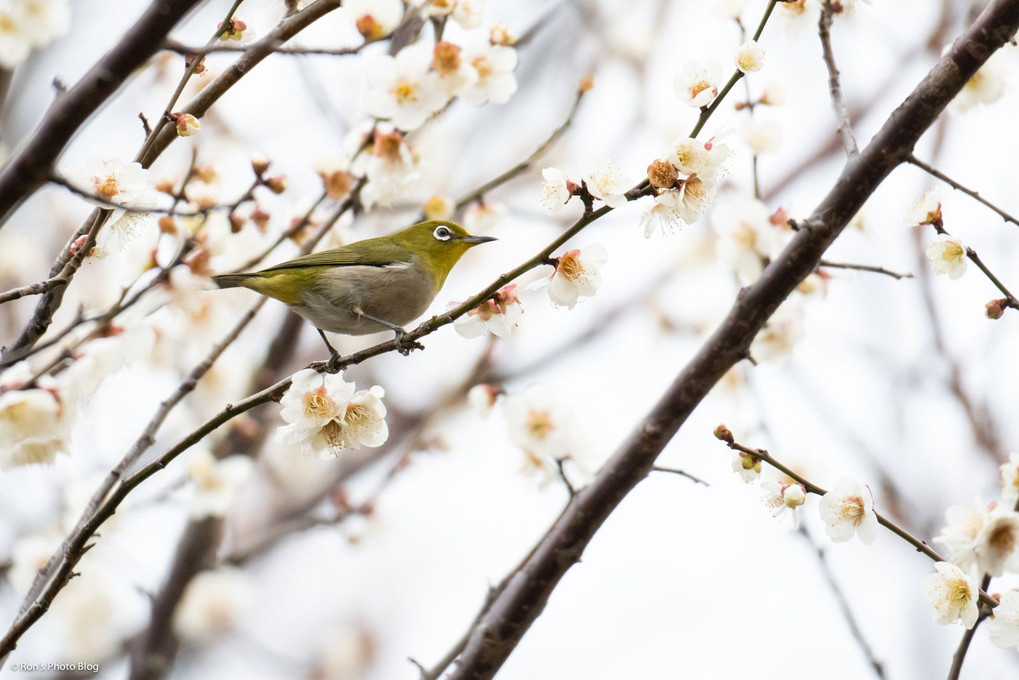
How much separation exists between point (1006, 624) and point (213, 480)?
11.7ft

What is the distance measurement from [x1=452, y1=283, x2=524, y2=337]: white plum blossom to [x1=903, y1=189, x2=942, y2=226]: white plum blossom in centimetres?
129

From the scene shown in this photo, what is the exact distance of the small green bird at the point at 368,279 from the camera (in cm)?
370

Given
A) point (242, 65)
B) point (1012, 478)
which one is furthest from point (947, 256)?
point (242, 65)

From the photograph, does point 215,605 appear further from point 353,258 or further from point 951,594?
point 951,594

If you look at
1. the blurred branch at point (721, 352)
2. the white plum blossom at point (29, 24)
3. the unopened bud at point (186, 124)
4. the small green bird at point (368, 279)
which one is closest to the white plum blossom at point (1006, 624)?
the blurred branch at point (721, 352)

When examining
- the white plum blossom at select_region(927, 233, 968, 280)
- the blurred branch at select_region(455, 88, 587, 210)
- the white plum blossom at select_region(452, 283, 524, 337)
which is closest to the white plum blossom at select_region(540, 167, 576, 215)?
the white plum blossom at select_region(452, 283, 524, 337)

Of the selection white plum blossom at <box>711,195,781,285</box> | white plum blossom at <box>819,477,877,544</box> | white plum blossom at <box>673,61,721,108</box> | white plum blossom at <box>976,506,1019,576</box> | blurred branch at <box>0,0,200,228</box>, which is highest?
white plum blossom at <box>711,195,781,285</box>

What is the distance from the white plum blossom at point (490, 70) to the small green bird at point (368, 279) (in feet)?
3.06

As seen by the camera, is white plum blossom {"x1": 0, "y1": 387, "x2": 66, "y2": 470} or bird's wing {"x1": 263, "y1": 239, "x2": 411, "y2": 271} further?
bird's wing {"x1": 263, "y1": 239, "x2": 411, "y2": 271}

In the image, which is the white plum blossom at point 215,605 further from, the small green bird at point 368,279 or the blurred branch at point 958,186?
the blurred branch at point 958,186

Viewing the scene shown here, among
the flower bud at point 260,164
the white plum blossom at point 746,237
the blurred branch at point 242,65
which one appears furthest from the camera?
the white plum blossom at point 746,237

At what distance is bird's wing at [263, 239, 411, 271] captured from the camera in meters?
3.73

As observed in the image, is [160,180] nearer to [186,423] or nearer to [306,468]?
[186,423]

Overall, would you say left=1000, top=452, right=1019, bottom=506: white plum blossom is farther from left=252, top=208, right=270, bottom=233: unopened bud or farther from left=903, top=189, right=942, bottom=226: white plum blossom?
left=252, top=208, right=270, bottom=233: unopened bud
